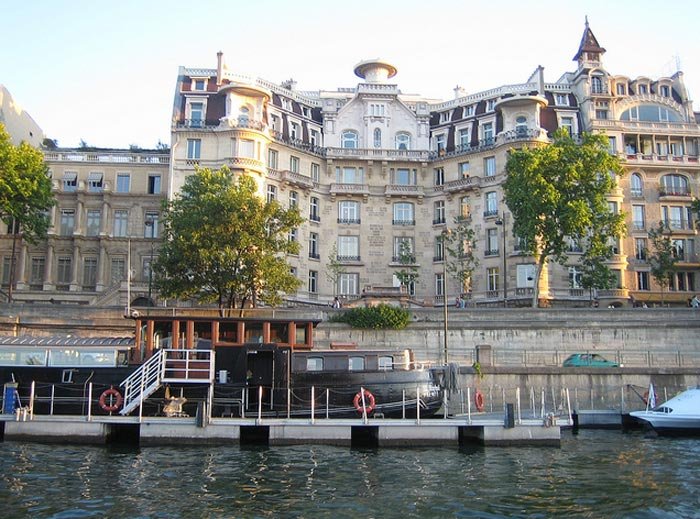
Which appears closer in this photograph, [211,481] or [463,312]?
[211,481]

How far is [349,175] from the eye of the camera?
204ft

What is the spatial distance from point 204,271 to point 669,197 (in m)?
40.2

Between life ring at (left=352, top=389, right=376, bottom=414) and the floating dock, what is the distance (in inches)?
51.9

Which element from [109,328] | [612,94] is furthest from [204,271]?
[612,94]

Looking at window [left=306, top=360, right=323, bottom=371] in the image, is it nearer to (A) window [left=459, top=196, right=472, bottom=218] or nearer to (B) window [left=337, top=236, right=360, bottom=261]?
(B) window [left=337, top=236, right=360, bottom=261]

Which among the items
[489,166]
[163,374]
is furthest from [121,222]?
[163,374]

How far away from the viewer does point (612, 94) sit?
60.4 metres

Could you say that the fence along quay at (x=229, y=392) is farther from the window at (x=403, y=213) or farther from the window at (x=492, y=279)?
the window at (x=403, y=213)

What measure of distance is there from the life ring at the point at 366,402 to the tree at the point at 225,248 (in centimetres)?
1412

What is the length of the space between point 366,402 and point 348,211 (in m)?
34.6

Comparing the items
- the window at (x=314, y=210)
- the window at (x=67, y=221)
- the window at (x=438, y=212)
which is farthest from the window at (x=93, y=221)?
the window at (x=438, y=212)

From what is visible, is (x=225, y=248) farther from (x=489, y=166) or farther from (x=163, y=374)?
(x=489, y=166)

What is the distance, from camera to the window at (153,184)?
63562mm

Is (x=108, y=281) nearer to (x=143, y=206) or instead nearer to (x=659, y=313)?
(x=143, y=206)
